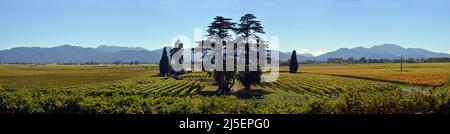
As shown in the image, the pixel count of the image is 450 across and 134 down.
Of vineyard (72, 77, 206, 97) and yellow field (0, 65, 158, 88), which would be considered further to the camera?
yellow field (0, 65, 158, 88)

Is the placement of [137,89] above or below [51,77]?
below

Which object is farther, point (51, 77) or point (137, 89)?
point (51, 77)

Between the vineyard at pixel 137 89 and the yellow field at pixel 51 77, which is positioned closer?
the vineyard at pixel 137 89
